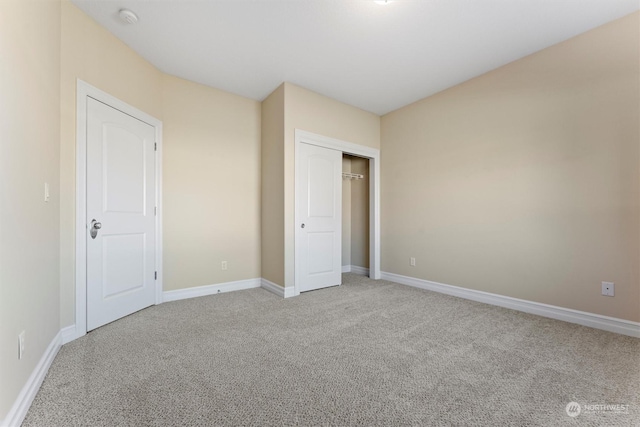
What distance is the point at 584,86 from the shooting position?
247cm

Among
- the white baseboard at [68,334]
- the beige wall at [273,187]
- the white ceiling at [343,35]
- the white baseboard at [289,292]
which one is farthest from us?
the beige wall at [273,187]

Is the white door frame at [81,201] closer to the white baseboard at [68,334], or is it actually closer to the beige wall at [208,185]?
the white baseboard at [68,334]

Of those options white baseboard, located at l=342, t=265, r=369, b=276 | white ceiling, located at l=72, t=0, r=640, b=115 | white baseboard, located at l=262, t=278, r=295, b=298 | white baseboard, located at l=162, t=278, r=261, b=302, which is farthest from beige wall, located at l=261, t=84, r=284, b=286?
white baseboard, located at l=342, t=265, r=369, b=276

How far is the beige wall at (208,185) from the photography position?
126 inches

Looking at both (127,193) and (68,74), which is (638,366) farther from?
(68,74)

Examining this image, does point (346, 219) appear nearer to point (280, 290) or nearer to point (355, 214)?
point (355, 214)

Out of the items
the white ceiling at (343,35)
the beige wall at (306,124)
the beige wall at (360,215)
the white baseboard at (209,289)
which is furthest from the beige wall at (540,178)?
the white baseboard at (209,289)

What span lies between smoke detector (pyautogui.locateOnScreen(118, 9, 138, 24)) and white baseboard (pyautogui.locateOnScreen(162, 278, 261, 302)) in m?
2.64

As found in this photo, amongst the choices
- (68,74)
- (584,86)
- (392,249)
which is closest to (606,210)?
(584,86)

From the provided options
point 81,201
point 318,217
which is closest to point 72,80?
point 81,201

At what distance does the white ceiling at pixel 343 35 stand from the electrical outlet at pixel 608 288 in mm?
2232

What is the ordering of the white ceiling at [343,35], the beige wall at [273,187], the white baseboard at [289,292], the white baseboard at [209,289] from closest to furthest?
1. the white ceiling at [343,35]
2. the white baseboard at [209,289]
3. the white baseboard at [289,292]
4. the beige wall at [273,187]

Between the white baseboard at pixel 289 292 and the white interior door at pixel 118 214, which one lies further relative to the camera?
the white baseboard at pixel 289 292

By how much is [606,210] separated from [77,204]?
436cm
